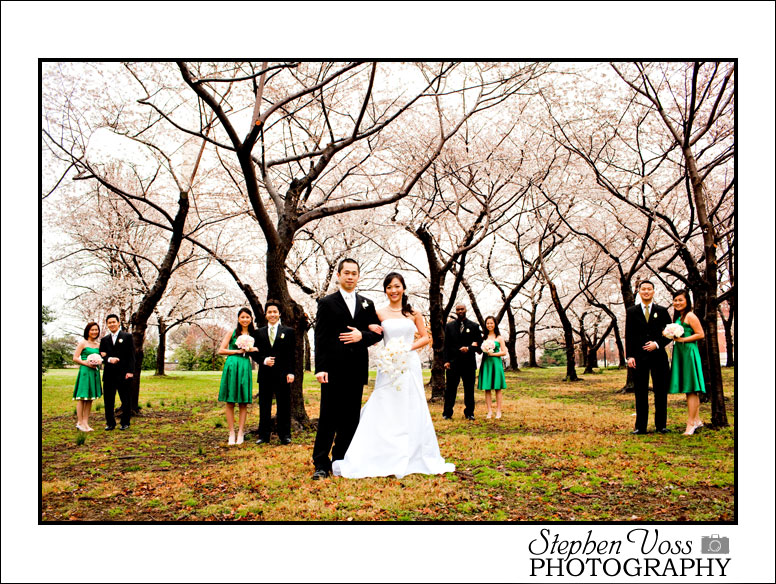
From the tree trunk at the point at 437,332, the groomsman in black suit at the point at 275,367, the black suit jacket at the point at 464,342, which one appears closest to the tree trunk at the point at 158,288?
the groomsman in black suit at the point at 275,367

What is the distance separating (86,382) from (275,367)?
2863mm

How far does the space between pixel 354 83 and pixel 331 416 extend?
5.73 metres

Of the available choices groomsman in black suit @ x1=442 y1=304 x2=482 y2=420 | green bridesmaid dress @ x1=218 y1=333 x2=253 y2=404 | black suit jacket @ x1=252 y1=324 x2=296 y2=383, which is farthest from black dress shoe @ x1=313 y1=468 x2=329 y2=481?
groomsman in black suit @ x1=442 y1=304 x2=482 y2=420

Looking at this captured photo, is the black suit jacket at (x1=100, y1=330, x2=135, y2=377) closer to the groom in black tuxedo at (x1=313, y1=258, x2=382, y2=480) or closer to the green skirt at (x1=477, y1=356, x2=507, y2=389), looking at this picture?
the groom in black tuxedo at (x1=313, y1=258, x2=382, y2=480)

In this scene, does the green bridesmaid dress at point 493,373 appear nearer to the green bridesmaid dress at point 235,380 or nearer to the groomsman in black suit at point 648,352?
the groomsman in black suit at point 648,352

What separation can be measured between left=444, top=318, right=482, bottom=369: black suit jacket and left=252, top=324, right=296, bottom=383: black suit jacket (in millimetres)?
2873

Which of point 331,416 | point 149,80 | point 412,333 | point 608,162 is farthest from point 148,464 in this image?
point 608,162

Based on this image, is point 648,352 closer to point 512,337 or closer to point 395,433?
point 395,433

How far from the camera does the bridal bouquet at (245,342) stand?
5.64 m

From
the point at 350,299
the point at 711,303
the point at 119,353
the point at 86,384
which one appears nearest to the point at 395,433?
the point at 350,299

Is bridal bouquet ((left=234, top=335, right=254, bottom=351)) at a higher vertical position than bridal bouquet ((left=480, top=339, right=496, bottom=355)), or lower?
higher

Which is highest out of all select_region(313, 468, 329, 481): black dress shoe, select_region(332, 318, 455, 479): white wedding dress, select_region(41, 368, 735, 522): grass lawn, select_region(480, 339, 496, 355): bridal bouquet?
select_region(480, 339, 496, 355): bridal bouquet

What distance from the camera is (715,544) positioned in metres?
3.43

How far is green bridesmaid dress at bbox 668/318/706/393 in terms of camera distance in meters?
5.82
